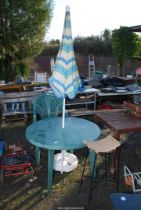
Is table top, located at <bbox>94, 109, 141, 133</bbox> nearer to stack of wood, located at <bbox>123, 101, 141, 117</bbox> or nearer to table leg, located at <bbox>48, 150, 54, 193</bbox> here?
stack of wood, located at <bbox>123, 101, 141, 117</bbox>

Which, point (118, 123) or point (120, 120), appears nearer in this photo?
point (118, 123)

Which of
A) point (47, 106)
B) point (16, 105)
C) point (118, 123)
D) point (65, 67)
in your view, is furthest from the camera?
point (16, 105)

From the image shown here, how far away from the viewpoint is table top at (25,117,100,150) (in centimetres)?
329

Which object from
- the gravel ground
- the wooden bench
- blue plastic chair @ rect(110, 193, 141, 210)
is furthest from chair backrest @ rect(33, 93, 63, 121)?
blue plastic chair @ rect(110, 193, 141, 210)

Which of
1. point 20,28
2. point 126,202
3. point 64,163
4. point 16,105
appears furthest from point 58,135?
point 20,28

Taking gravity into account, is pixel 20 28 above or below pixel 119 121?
above

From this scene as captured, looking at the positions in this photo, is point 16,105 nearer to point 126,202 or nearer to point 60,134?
point 60,134

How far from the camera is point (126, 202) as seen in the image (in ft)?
6.20

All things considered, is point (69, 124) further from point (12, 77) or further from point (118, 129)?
point (12, 77)

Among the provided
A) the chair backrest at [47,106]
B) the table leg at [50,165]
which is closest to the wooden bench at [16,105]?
the chair backrest at [47,106]

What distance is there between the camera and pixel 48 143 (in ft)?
10.8

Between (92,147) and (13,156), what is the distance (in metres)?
1.56

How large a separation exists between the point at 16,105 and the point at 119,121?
3.28m

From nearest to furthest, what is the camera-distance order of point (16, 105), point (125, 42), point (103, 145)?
1. point (103, 145)
2. point (16, 105)
3. point (125, 42)
